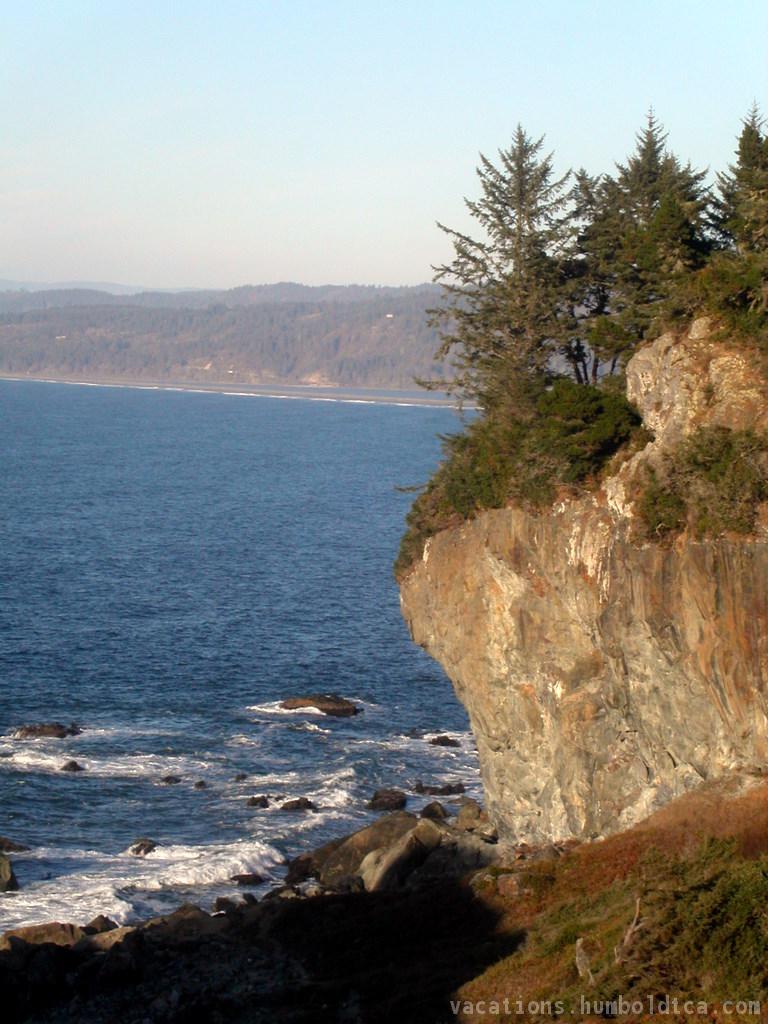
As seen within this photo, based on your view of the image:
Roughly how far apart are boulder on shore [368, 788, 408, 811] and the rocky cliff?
686 centimetres

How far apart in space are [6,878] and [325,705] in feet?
69.8

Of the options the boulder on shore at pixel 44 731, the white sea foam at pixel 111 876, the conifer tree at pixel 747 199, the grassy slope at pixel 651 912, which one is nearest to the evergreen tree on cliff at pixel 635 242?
the conifer tree at pixel 747 199

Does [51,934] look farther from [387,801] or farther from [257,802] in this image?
[387,801]

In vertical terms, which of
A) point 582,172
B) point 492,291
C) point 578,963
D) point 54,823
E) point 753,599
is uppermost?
point 582,172

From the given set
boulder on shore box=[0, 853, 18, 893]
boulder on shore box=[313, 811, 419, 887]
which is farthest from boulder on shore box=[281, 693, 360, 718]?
boulder on shore box=[0, 853, 18, 893]

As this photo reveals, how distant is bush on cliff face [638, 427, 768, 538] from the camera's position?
29.0 meters

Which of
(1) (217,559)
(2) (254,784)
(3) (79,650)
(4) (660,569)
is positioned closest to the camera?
(4) (660,569)

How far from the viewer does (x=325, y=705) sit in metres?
59.2

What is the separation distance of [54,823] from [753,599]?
29.0 metres

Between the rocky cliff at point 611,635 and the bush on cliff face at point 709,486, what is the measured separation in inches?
17.9

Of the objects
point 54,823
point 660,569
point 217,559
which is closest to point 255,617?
point 217,559

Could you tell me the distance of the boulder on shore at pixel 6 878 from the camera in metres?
40.2

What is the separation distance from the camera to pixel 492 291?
42.8 meters

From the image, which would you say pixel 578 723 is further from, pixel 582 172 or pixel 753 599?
pixel 582 172
